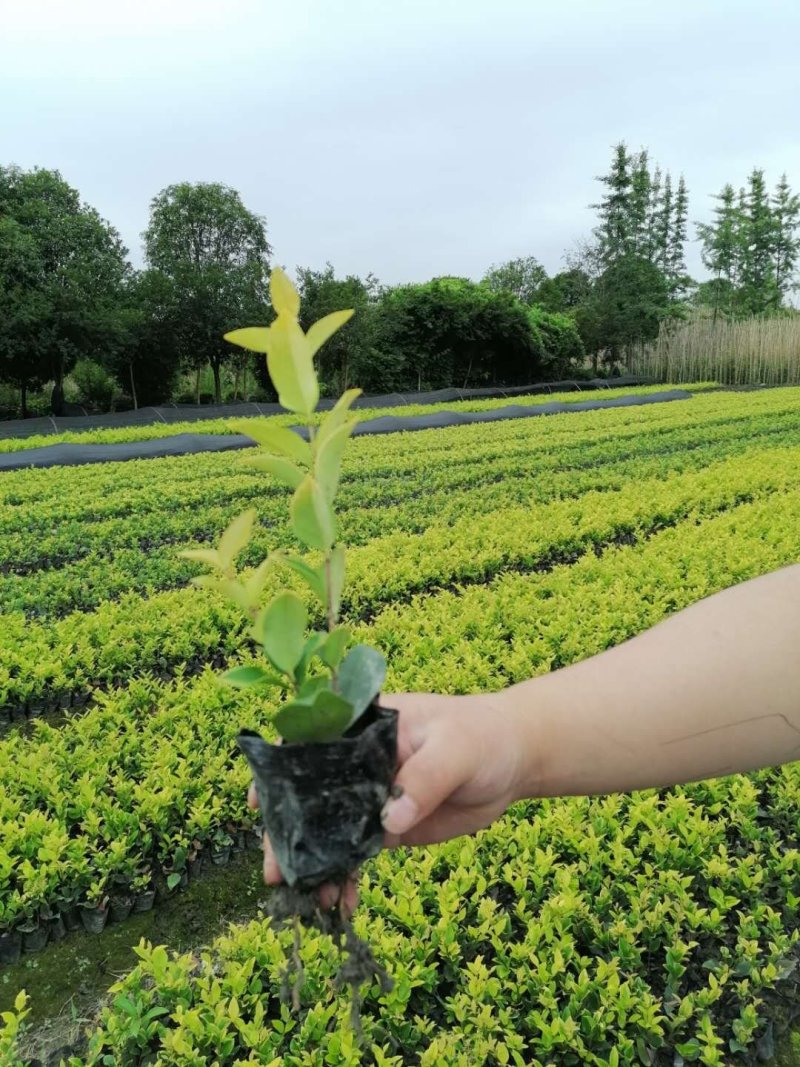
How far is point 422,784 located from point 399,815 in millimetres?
53

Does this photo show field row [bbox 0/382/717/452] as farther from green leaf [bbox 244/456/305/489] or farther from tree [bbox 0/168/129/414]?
green leaf [bbox 244/456/305/489]

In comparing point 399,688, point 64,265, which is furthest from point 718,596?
point 64,265

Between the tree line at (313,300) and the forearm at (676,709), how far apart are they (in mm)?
20374

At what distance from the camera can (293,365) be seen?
0.80 m

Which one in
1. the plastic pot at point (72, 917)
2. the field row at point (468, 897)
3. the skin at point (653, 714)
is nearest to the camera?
the skin at point (653, 714)

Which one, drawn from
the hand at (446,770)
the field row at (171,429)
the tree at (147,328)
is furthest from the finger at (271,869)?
the tree at (147,328)

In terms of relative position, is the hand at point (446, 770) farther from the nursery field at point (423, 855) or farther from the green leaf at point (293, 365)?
the nursery field at point (423, 855)

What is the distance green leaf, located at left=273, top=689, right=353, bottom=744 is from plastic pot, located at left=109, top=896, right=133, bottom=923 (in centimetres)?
219

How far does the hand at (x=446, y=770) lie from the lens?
2.99ft

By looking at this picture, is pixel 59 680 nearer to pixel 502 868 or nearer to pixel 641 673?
pixel 502 868

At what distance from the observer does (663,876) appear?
2.40 meters

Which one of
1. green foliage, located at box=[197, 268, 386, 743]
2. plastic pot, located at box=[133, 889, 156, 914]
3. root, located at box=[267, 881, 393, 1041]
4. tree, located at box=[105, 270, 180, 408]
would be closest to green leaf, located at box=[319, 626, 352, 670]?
green foliage, located at box=[197, 268, 386, 743]

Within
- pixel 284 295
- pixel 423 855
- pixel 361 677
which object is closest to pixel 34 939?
pixel 423 855

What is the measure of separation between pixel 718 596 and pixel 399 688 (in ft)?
8.36
